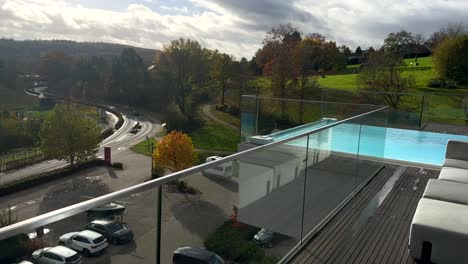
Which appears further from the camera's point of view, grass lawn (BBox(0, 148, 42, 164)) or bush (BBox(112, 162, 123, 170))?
grass lawn (BBox(0, 148, 42, 164))

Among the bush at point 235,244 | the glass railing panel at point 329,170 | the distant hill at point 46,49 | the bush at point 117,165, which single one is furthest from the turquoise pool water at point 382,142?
the distant hill at point 46,49

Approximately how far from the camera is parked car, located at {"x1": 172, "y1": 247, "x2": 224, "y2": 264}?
1.58 metres

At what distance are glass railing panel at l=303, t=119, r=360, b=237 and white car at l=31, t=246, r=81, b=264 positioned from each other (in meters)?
2.31

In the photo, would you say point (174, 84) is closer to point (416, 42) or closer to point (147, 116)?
point (147, 116)

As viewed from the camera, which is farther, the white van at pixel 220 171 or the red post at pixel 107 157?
the red post at pixel 107 157

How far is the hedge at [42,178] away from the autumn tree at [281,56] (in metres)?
15.3

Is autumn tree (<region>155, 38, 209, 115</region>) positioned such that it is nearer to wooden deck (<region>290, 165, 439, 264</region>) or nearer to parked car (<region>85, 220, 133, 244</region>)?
wooden deck (<region>290, 165, 439, 264</region>)

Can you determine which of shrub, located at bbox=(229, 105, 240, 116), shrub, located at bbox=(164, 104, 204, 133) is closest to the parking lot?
shrub, located at bbox=(164, 104, 204, 133)

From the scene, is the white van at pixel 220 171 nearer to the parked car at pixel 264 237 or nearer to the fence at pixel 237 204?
the fence at pixel 237 204

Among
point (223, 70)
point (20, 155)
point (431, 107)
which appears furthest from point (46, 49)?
point (431, 107)

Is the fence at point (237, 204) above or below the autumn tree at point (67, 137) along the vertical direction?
above

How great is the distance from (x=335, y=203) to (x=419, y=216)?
1.14m

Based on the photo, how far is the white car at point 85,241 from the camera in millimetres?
1122

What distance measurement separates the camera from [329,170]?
377cm
